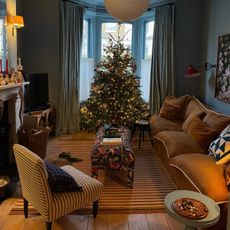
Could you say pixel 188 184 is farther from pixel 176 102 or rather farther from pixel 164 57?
pixel 164 57

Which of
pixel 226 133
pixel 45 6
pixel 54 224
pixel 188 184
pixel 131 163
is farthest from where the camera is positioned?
pixel 45 6

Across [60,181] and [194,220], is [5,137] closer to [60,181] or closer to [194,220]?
[60,181]

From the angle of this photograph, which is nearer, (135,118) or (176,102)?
(176,102)

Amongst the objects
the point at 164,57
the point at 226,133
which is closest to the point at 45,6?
the point at 164,57

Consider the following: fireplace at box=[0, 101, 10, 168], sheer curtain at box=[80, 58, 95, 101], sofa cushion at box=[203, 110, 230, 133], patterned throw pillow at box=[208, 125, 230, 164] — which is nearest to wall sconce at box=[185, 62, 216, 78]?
sofa cushion at box=[203, 110, 230, 133]

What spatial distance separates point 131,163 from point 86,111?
2834mm

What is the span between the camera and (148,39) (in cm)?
666

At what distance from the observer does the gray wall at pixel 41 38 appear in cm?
582

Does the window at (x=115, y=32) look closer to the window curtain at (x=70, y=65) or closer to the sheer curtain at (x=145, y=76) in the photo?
the sheer curtain at (x=145, y=76)

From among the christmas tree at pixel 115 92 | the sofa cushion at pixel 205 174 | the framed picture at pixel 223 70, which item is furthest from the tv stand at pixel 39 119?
the framed picture at pixel 223 70

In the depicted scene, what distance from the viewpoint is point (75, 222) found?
9.34 feet

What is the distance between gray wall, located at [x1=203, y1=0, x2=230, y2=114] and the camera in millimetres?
4922

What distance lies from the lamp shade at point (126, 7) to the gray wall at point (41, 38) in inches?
110

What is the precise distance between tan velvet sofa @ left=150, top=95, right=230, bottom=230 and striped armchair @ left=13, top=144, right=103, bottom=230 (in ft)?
3.44
